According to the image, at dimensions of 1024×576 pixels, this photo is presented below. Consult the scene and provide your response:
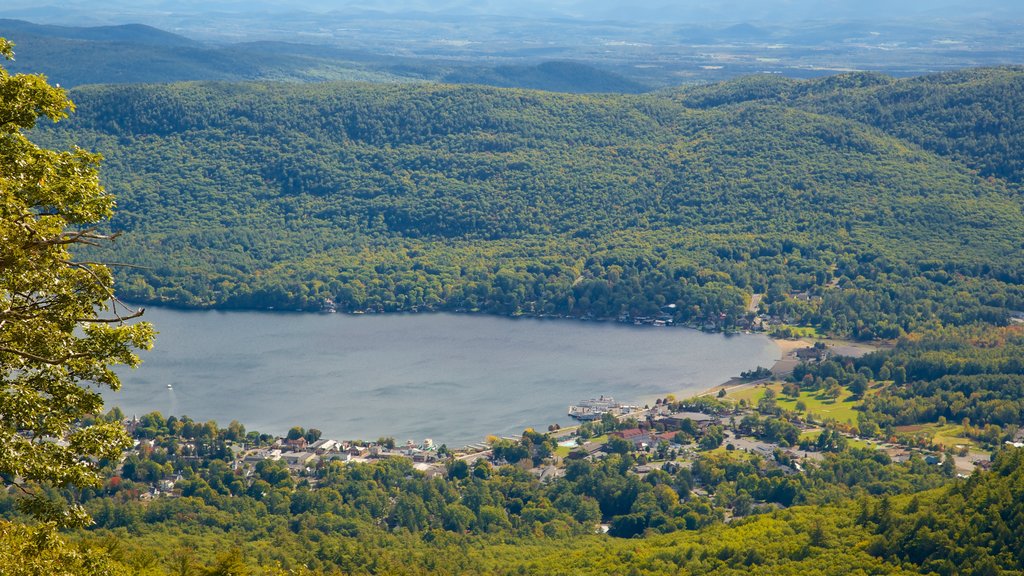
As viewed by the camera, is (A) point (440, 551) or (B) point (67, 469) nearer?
(B) point (67, 469)

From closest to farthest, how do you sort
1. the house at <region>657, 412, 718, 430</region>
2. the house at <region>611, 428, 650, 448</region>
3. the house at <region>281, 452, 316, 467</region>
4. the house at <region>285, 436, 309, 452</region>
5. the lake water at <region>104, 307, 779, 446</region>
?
1. the house at <region>281, 452, 316, 467</region>
2. the house at <region>285, 436, 309, 452</region>
3. the house at <region>611, 428, 650, 448</region>
4. the house at <region>657, 412, 718, 430</region>
5. the lake water at <region>104, 307, 779, 446</region>

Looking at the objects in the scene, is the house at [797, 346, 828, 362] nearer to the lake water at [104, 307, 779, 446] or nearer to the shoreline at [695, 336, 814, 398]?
the shoreline at [695, 336, 814, 398]

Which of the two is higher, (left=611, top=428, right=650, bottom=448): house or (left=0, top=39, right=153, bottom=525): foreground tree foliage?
(left=0, top=39, right=153, bottom=525): foreground tree foliage

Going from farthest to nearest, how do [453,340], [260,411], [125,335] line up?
[453,340] → [260,411] → [125,335]

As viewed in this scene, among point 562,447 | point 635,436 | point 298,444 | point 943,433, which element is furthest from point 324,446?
point 943,433

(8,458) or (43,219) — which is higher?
(43,219)

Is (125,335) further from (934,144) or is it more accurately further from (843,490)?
(934,144)

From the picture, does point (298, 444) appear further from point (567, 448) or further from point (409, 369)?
point (409, 369)

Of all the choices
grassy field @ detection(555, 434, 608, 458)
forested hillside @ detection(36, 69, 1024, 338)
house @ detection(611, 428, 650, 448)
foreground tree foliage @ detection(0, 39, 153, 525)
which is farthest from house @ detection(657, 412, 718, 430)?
foreground tree foliage @ detection(0, 39, 153, 525)

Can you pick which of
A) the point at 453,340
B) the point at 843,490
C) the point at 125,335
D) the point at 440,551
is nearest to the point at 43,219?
the point at 125,335
